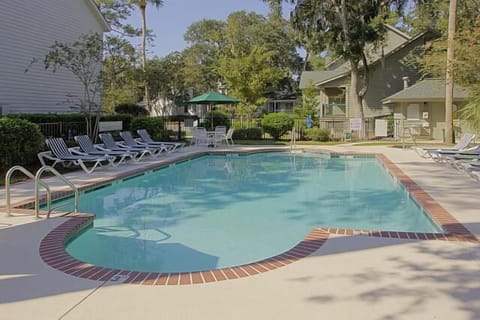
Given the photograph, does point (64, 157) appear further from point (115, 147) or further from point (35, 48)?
point (35, 48)

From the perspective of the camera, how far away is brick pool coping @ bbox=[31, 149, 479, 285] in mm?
4188

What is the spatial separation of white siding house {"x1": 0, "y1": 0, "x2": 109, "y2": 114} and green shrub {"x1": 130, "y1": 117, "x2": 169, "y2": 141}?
287 centimetres

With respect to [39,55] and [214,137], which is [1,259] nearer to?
[39,55]

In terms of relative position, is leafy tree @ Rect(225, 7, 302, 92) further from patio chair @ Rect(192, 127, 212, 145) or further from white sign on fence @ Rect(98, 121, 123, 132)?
white sign on fence @ Rect(98, 121, 123, 132)

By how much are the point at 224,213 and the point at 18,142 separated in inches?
257

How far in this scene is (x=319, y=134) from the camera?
74.6 ft

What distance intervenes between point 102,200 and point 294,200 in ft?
13.9

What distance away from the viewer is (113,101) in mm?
29781

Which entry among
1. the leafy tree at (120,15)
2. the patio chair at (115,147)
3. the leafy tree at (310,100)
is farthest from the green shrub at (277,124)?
the leafy tree at (120,15)

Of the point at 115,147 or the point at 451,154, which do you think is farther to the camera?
the point at 115,147

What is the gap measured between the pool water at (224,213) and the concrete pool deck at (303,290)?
1.26 metres

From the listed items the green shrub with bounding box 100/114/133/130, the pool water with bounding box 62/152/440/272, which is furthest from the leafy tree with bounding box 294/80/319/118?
the pool water with bounding box 62/152/440/272

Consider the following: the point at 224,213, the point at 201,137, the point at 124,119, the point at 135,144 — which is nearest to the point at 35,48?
the point at 124,119

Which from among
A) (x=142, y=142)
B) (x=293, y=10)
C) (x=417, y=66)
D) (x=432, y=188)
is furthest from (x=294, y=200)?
(x=417, y=66)
